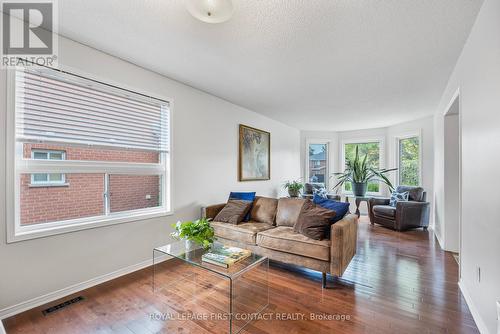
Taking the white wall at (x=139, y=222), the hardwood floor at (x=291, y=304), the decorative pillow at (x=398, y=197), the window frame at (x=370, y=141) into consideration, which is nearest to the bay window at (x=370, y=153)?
the window frame at (x=370, y=141)

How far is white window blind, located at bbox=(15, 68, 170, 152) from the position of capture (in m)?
2.06

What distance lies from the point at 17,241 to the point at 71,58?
5.73ft

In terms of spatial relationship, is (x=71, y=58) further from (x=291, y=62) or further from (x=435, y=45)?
(x=435, y=45)

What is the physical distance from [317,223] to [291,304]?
0.85 metres

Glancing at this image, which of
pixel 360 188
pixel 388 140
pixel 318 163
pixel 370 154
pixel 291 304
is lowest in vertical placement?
pixel 291 304

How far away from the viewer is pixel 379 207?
4.88m

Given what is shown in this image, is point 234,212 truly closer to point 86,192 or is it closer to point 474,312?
point 86,192

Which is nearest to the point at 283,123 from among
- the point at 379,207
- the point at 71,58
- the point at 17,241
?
the point at 379,207

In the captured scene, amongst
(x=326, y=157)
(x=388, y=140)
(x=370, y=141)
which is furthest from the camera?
(x=326, y=157)

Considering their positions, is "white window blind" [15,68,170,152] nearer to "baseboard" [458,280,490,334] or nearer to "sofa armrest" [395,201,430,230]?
"baseboard" [458,280,490,334]

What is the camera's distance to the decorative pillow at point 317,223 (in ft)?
8.11

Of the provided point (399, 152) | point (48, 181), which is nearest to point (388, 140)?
point (399, 152)

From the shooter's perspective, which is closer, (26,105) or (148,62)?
(26,105)

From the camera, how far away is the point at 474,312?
72.8 inches
